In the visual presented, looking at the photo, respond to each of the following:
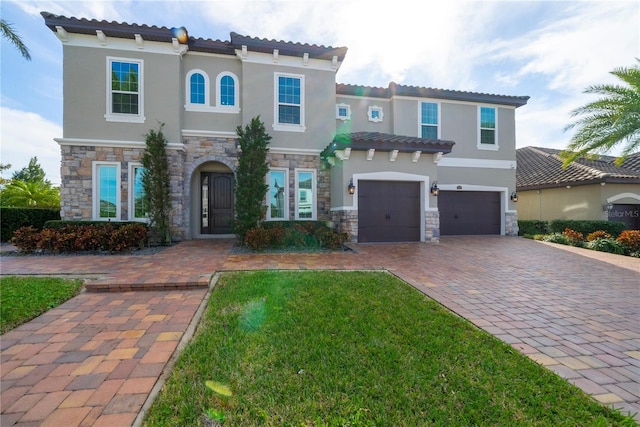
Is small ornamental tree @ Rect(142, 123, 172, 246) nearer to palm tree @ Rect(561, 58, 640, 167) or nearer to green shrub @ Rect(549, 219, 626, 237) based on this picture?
palm tree @ Rect(561, 58, 640, 167)

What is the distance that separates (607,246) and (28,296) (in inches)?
579

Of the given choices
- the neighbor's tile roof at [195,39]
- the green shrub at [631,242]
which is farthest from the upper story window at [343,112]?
the green shrub at [631,242]

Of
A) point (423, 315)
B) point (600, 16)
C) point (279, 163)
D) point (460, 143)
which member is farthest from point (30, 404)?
point (460, 143)

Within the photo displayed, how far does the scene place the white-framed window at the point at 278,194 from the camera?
10.3 m

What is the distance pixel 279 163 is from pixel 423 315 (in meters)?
8.14

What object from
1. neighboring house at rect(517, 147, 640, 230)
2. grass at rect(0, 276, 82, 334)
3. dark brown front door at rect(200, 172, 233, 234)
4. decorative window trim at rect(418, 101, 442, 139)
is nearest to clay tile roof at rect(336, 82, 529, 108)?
decorative window trim at rect(418, 101, 442, 139)

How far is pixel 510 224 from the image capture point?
1241 cm

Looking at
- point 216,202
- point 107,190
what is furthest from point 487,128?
point 107,190

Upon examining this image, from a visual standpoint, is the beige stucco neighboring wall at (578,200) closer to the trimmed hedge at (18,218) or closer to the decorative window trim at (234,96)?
the decorative window trim at (234,96)

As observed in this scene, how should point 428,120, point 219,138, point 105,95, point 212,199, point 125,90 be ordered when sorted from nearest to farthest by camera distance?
point 105,95 < point 125,90 < point 219,138 < point 212,199 < point 428,120

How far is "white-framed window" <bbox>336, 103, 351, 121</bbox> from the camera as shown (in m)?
11.8

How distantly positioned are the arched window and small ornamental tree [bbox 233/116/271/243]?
2507mm

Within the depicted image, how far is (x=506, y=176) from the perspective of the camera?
1258 centimetres

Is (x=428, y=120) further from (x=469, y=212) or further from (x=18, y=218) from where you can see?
(x=18, y=218)
